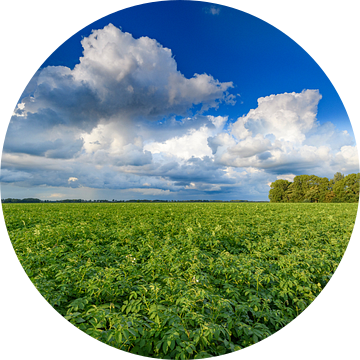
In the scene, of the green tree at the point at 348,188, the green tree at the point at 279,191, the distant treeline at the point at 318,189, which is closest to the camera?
the green tree at the point at 348,188

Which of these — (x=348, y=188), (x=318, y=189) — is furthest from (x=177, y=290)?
(x=348, y=188)

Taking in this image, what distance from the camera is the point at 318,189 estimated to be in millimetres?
64062

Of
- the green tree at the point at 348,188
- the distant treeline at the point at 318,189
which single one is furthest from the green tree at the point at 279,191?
the green tree at the point at 348,188

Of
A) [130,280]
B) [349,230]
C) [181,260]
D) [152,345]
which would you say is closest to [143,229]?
[181,260]

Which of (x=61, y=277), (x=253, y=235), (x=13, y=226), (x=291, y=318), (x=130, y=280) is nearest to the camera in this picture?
(x=291, y=318)

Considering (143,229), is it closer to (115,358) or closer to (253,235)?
(253,235)

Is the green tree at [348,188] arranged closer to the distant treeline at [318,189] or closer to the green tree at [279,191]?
the distant treeline at [318,189]

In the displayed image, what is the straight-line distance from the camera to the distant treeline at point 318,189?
59.6 m

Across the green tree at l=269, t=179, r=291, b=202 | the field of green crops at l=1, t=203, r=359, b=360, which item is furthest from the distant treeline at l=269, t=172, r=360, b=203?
the field of green crops at l=1, t=203, r=359, b=360

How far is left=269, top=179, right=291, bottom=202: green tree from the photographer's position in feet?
229

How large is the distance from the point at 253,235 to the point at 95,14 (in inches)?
405

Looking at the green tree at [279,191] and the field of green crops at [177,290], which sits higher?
the green tree at [279,191]

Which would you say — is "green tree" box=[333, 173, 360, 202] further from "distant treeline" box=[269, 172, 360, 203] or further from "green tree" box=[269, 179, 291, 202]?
"green tree" box=[269, 179, 291, 202]

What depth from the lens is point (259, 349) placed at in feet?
9.39
